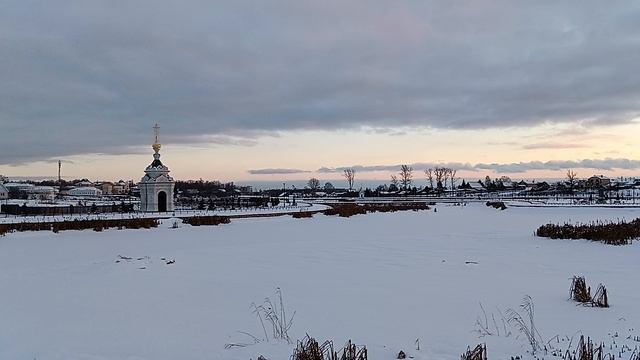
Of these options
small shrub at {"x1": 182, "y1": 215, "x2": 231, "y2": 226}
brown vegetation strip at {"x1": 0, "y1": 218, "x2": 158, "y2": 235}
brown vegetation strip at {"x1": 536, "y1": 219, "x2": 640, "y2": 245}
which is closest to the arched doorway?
small shrub at {"x1": 182, "y1": 215, "x2": 231, "y2": 226}

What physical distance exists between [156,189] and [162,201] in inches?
40.7

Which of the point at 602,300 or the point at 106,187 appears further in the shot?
the point at 106,187

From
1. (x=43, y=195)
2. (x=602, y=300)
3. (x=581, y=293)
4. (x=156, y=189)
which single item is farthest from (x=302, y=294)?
(x=43, y=195)

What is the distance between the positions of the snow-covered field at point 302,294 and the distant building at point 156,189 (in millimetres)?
23267

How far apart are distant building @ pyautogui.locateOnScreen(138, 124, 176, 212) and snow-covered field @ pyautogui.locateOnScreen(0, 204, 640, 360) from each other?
23267mm

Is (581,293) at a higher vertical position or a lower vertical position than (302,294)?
higher

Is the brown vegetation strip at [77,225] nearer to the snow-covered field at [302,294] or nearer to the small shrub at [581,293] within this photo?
the snow-covered field at [302,294]

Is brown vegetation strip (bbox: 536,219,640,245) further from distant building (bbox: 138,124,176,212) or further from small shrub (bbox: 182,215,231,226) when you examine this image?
distant building (bbox: 138,124,176,212)

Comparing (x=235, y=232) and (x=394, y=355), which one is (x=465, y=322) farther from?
(x=235, y=232)

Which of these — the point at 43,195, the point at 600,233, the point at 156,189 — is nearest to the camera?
the point at 600,233

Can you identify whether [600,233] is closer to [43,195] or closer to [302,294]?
[302,294]

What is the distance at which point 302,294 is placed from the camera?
9711 millimetres

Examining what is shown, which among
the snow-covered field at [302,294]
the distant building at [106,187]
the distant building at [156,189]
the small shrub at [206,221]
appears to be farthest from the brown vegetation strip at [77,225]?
the distant building at [106,187]

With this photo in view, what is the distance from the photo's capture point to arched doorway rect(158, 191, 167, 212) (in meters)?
41.2
